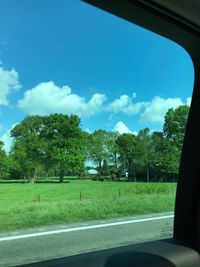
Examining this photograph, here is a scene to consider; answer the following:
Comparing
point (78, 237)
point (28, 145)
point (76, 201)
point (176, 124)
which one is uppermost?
point (176, 124)

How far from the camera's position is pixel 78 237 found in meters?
2.91

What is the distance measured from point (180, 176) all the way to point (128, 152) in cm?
37

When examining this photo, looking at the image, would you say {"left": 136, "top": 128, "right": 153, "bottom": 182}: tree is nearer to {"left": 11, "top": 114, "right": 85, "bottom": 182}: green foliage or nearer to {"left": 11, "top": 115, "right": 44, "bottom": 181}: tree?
{"left": 11, "top": 114, "right": 85, "bottom": 182}: green foliage

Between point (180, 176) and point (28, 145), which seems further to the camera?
point (180, 176)

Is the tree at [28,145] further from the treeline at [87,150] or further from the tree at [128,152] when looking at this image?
the tree at [128,152]

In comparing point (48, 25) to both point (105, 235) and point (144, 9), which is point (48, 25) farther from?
point (105, 235)

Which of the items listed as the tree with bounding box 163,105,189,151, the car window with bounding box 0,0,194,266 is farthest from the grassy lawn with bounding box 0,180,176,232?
the tree with bounding box 163,105,189,151

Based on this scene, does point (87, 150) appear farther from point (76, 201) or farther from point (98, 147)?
point (76, 201)

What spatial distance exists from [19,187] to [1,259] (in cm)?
36

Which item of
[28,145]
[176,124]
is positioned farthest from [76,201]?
[176,124]

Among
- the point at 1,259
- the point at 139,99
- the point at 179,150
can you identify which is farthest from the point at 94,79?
the point at 1,259

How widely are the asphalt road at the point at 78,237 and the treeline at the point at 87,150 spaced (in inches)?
11.1

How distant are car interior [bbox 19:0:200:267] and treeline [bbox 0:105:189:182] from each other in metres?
0.13

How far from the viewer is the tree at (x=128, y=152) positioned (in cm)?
313
